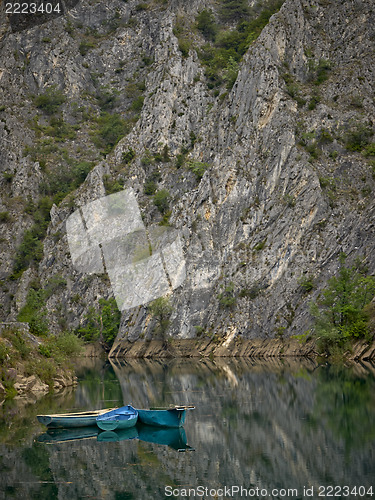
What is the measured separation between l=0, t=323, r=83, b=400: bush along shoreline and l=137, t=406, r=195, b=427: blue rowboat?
16.8 metres

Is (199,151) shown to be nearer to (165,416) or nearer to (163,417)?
(163,417)

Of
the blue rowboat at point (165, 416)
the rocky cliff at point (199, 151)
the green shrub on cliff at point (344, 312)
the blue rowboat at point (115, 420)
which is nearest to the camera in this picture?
the blue rowboat at point (165, 416)

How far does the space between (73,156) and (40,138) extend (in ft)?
31.3

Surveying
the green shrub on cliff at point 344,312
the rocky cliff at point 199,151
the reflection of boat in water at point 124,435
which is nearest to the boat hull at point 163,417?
the reflection of boat in water at point 124,435

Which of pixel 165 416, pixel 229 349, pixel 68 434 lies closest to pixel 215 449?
pixel 165 416

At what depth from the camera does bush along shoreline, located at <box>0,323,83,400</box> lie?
46406 millimetres

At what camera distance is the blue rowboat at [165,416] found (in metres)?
31.6

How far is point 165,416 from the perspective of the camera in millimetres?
32156

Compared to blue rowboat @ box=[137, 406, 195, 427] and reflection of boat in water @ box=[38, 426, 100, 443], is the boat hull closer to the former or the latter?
blue rowboat @ box=[137, 406, 195, 427]

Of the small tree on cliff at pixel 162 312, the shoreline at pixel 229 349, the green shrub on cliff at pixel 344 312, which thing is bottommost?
the shoreline at pixel 229 349

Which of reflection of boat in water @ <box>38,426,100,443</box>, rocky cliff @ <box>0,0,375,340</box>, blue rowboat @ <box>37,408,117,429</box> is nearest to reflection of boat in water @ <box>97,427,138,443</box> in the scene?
reflection of boat in water @ <box>38,426,100,443</box>

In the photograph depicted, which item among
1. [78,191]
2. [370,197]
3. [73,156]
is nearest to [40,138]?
[73,156]

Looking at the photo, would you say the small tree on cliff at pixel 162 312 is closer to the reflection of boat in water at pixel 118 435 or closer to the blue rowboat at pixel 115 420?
the reflection of boat in water at pixel 118 435

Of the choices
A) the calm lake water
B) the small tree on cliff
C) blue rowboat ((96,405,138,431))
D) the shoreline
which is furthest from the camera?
the small tree on cliff
